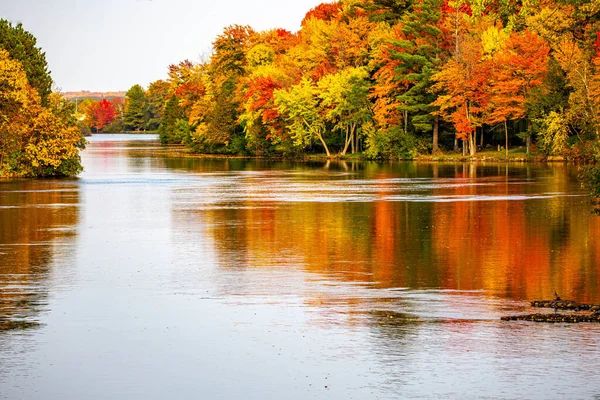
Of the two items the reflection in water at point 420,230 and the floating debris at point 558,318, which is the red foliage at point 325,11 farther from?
the floating debris at point 558,318

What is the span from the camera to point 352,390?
10.5m

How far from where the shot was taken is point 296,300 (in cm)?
1575

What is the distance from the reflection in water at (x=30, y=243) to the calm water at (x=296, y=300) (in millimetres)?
90

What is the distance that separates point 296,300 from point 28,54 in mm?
53246

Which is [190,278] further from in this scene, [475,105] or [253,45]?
[253,45]

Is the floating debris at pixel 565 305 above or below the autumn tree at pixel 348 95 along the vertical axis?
below

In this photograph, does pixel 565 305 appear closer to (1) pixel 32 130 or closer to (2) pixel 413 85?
(1) pixel 32 130

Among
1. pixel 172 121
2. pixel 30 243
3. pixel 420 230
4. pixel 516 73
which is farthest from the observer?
pixel 172 121

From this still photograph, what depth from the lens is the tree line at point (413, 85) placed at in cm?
6669

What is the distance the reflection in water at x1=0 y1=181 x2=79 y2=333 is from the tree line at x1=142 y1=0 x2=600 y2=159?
31651 mm

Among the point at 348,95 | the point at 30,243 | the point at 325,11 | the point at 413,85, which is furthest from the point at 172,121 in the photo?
the point at 30,243

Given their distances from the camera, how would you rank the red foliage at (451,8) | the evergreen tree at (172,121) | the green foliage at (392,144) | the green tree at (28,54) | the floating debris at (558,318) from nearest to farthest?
the floating debris at (558,318) → the green tree at (28,54) → the green foliage at (392,144) → the red foliage at (451,8) → the evergreen tree at (172,121)

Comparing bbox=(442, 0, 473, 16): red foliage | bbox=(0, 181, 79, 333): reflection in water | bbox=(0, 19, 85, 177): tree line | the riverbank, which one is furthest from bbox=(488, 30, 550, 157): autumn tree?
bbox=(0, 181, 79, 333): reflection in water

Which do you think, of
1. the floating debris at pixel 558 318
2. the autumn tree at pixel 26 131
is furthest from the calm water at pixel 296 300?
the autumn tree at pixel 26 131
